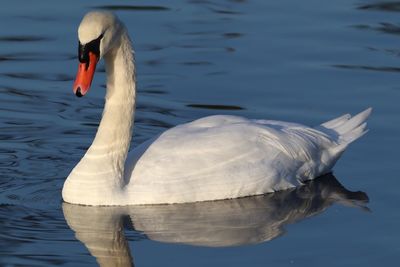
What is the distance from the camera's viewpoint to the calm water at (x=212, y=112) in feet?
37.2

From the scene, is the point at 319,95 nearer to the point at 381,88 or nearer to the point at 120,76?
the point at 381,88

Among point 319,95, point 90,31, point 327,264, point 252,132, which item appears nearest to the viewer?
point 327,264

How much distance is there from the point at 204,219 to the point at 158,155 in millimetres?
722

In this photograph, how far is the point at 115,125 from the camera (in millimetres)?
12562

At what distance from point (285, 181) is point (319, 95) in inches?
103

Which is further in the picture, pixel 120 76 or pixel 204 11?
pixel 204 11

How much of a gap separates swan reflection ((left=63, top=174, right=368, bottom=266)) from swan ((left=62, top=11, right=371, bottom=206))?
106 millimetres

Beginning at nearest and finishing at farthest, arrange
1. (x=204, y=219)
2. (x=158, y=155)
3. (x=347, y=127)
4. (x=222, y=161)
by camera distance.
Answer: (x=204, y=219) → (x=158, y=155) → (x=222, y=161) → (x=347, y=127)

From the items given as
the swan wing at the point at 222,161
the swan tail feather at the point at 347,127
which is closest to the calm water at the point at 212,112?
the swan wing at the point at 222,161

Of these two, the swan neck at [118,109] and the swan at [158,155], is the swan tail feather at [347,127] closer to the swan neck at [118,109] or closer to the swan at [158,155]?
the swan at [158,155]

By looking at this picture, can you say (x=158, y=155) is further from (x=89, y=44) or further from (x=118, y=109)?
(x=89, y=44)

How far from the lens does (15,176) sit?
42.6ft

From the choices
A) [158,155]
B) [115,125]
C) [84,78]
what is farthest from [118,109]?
[84,78]

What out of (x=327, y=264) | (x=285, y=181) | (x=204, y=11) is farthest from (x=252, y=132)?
(x=204, y=11)
